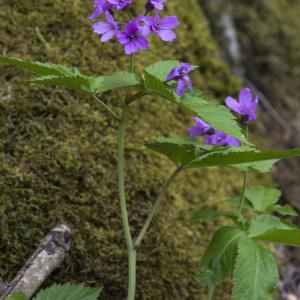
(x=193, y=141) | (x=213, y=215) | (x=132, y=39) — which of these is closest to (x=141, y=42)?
(x=132, y=39)

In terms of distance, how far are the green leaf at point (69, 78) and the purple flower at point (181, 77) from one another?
6.2 inches

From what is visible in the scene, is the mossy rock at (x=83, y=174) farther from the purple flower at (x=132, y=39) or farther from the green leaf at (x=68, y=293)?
the purple flower at (x=132, y=39)

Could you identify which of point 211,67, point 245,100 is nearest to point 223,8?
point 211,67

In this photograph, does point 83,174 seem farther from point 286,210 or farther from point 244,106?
point 286,210

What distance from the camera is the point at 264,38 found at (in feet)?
17.0

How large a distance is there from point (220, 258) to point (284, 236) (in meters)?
0.33

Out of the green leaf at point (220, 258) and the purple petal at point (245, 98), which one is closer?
the green leaf at point (220, 258)

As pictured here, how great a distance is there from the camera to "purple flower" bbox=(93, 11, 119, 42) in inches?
82.1

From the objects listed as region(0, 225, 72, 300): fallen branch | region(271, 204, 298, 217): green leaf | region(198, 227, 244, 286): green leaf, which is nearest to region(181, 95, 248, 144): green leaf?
region(198, 227, 244, 286): green leaf

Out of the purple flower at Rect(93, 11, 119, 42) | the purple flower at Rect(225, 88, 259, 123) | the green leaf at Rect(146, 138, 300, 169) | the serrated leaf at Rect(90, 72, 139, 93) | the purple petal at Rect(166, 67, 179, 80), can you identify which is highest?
the purple flower at Rect(93, 11, 119, 42)

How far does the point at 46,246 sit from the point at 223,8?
3.37 m

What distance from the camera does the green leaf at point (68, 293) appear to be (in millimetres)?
2080

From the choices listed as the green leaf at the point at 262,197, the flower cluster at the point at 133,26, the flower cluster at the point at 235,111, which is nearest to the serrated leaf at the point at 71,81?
the flower cluster at the point at 133,26

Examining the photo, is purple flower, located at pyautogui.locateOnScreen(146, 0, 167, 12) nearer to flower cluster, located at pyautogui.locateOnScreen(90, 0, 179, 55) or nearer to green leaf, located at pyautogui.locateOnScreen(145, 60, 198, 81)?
flower cluster, located at pyautogui.locateOnScreen(90, 0, 179, 55)
